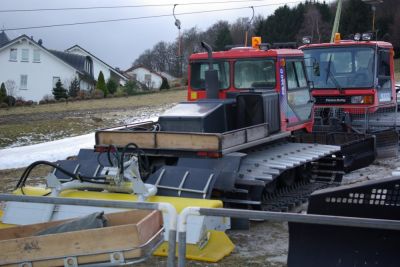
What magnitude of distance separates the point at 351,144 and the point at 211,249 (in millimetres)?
5468

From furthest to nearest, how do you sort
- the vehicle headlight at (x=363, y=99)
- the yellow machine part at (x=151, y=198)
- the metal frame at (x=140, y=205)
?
the vehicle headlight at (x=363, y=99), the yellow machine part at (x=151, y=198), the metal frame at (x=140, y=205)

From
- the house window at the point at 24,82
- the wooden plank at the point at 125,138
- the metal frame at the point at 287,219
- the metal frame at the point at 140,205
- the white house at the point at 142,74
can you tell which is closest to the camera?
the metal frame at the point at 287,219

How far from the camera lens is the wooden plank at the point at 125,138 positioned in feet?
25.7

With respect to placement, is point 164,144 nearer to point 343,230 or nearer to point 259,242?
point 259,242

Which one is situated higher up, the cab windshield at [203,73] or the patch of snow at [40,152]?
the cab windshield at [203,73]

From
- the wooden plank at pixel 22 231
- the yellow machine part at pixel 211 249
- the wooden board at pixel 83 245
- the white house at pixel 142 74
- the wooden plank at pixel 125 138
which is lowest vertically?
the yellow machine part at pixel 211 249

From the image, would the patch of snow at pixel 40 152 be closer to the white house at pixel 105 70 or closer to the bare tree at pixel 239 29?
the bare tree at pixel 239 29

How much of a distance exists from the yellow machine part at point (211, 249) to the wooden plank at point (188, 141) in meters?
1.20

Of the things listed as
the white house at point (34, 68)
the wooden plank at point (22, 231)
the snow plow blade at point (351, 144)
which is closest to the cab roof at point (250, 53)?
the snow plow blade at point (351, 144)

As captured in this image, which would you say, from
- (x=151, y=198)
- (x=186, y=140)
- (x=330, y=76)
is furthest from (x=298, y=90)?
(x=330, y=76)

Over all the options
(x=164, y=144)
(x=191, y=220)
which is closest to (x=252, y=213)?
(x=191, y=220)

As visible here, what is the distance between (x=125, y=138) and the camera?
8.07 meters

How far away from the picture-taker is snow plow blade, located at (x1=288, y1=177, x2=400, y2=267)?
4812mm

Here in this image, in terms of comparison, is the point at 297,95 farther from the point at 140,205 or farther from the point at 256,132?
the point at 140,205
